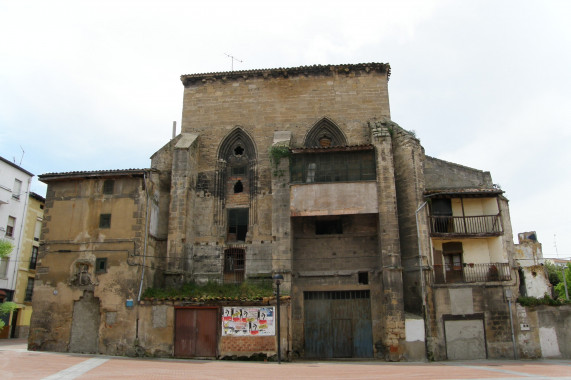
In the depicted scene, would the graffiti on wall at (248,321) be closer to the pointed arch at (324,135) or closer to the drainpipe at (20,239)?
the pointed arch at (324,135)

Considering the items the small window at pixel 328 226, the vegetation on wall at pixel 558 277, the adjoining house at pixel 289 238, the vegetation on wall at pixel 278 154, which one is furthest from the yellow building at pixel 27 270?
the vegetation on wall at pixel 558 277

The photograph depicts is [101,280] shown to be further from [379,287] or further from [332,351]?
[379,287]

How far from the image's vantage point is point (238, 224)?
2520 cm

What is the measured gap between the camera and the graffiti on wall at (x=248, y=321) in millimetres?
20219

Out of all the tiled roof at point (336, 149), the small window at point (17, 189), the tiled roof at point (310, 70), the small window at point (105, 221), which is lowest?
the small window at point (105, 221)

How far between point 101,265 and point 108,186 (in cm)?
396

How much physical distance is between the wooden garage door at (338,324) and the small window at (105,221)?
34.7 ft

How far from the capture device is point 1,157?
3128 centimetres

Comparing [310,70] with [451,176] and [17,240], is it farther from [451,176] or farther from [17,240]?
[17,240]

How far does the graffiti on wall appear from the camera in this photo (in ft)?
66.3

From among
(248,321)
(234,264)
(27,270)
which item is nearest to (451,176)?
(234,264)

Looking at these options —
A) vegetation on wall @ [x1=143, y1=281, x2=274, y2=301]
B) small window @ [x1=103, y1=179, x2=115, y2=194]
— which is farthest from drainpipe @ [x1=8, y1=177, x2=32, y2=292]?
vegetation on wall @ [x1=143, y1=281, x2=274, y2=301]

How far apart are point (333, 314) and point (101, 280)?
37.7 ft

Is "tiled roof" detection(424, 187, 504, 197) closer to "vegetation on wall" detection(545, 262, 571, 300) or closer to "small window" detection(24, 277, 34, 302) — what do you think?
"vegetation on wall" detection(545, 262, 571, 300)
